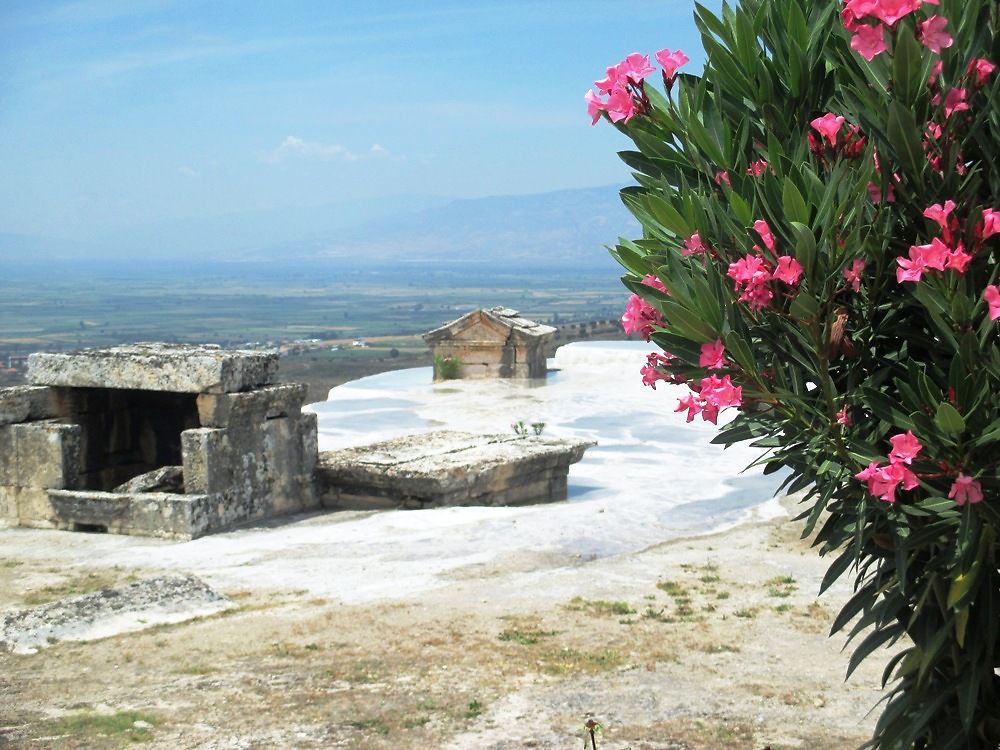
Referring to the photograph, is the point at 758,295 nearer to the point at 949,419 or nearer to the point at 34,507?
the point at 949,419

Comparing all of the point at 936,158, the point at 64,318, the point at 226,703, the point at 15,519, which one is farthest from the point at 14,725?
the point at 64,318

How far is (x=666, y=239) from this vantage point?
3.77 meters

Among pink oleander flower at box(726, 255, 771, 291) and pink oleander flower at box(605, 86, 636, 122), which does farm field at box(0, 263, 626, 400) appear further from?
pink oleander flower at box(726, 255, 771, 291)

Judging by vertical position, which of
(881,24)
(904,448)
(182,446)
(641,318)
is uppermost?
Result: (881,24)

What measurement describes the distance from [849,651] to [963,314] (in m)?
4.14

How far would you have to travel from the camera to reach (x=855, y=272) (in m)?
3.29

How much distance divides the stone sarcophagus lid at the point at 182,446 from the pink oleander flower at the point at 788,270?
768 centimetres

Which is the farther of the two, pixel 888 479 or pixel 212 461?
pixel 212 461

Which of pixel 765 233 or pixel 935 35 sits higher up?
pixel 935 35

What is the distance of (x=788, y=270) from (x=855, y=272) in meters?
0.19

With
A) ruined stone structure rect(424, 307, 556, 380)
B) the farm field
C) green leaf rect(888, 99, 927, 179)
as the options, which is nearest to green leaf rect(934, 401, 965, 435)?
green leaf rect(888, 99, 927, 179)

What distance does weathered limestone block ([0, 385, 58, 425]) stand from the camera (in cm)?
1094

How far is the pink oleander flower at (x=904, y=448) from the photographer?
313cm

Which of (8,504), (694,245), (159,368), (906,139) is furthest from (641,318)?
(8,504)
